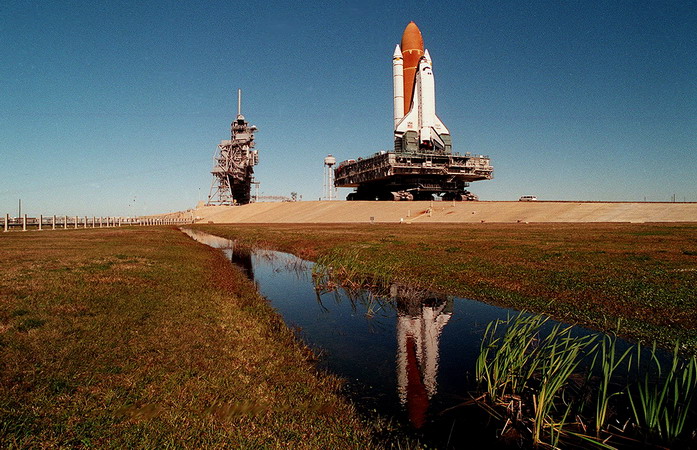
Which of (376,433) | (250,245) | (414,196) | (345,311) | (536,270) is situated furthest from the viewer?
(414,196)

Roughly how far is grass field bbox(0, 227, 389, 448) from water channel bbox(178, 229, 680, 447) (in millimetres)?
760

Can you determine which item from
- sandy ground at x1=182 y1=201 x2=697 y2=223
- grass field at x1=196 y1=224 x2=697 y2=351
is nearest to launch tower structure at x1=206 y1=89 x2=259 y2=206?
sandy ground at x1=182 y1=201 x2=697 y2=223

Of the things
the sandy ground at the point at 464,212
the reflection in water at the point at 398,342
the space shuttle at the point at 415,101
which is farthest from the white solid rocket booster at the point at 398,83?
the reflection in water at the point at 398,342

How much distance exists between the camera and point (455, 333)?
35.4 feet

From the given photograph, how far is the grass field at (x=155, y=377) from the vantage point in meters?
5.18

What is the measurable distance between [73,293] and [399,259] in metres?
15.2

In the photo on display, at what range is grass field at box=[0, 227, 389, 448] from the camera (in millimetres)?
5176

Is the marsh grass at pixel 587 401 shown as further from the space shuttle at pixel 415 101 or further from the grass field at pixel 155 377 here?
the space shuttle at pixel 415 101

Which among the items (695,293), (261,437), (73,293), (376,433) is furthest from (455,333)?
(73,293)

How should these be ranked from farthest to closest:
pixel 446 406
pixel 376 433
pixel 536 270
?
pixel 536 270 → pixel 446 406 → pixel 376 433

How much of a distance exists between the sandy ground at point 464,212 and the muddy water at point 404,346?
169ft

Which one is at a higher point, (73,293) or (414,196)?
(414,196)

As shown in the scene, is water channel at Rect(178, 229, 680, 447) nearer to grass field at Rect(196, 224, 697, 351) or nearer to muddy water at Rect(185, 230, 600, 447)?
muddy water at Rect(185, 230, 600, 447)

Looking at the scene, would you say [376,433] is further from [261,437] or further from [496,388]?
[496,388]
